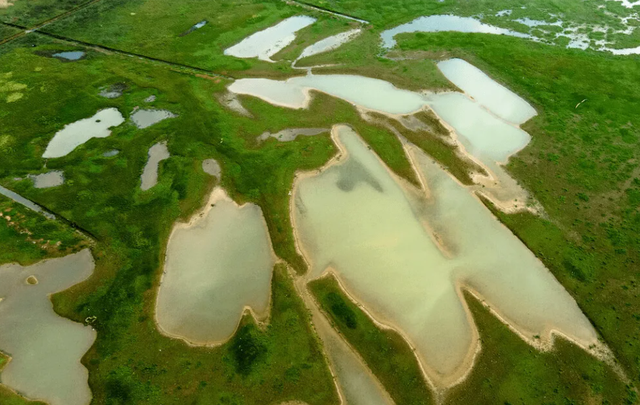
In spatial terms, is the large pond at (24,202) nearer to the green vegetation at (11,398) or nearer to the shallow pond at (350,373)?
the green vegetation at (11,398)

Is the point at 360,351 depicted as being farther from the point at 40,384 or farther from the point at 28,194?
the point at 28,194

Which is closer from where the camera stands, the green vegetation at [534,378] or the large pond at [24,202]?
the green vegetation at [534,378]

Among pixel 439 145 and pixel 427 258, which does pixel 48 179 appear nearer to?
pixel 427 258

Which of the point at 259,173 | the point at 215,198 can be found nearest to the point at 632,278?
the point at 259,173

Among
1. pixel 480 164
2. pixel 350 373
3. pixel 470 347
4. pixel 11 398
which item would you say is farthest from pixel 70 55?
pixel 470 347

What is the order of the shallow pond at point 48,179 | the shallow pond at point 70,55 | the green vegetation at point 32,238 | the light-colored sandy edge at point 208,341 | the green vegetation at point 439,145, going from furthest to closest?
the shallow pond at point 70,55, the green vegetation at point 439,145, the shallow pond at point 48,179, the green vegetation at point 32,238, the light-colored sandy edge at point 208,341

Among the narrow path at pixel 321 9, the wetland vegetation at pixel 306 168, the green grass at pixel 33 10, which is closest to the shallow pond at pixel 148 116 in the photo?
the wetland vegetation at pixel 306 168
